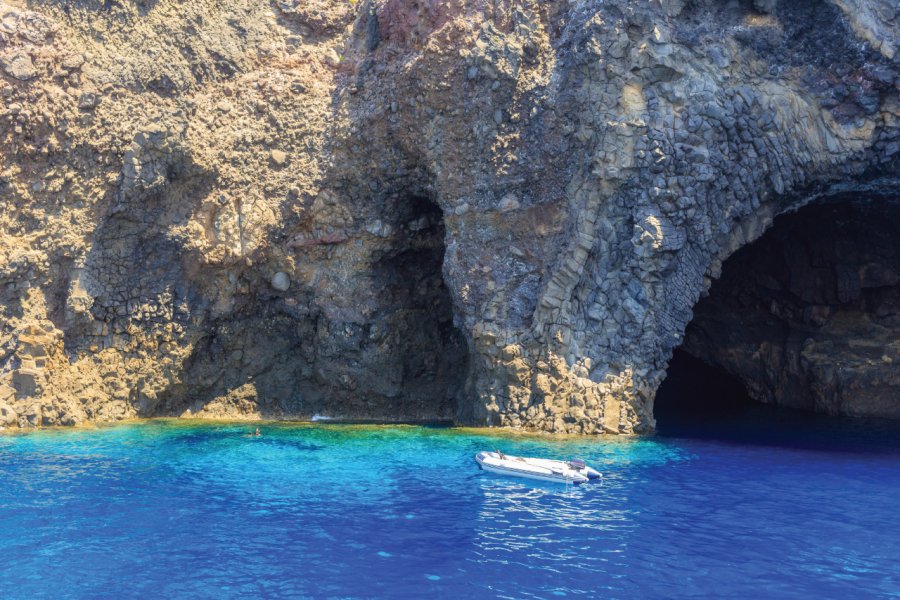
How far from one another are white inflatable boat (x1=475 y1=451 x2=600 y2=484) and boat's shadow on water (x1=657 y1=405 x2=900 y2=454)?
6601 millimetres

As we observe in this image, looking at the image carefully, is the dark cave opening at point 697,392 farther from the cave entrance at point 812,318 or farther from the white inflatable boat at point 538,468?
the white inflatable boat at point 538,468

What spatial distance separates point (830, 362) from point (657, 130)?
1221 centimetres

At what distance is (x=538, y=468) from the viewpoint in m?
20.0

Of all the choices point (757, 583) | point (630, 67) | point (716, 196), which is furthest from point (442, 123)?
point (757, 583)

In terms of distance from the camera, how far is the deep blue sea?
13477mm

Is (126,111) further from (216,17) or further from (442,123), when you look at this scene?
(442,123)

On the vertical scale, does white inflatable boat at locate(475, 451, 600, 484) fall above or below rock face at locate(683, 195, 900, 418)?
below

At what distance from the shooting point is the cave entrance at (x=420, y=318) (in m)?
29.5

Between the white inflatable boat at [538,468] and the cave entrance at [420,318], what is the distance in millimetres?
8525

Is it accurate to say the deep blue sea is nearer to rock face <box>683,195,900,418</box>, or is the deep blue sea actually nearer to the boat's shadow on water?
the boat's shadow on water

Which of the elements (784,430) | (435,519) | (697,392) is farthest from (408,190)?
(697,392)

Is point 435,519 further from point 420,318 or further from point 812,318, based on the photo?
point 812,318

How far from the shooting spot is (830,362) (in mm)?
30438

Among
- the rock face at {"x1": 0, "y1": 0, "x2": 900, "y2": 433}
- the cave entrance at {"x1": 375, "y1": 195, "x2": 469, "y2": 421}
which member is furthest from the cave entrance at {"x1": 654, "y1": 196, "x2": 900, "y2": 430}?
the cave entrance at {"x1": 375, "y1": 195, "x2": 469, "y2": 421}
